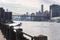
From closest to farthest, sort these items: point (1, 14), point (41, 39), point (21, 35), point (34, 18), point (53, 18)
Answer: point (41, 39)
point (21, 35)
point (1, 14)
point (53, 18)
point (34, 18)

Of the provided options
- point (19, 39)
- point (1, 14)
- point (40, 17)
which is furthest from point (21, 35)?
point (40, 17)

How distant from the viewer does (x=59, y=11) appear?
171250 millimetres

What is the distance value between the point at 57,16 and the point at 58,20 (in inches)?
203

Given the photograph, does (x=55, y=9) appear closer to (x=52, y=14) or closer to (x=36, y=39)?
(x=52, y=14)

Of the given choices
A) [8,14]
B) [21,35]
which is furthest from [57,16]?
[21,35]

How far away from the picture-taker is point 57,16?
16862 cm

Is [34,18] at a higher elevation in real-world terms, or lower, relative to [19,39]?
lower

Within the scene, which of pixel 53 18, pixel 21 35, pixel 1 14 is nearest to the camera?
pixel 21 35

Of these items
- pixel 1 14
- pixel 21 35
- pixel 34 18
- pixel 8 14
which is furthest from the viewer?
pixel 34 18

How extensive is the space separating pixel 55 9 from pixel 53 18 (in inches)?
524

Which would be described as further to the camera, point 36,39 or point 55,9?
point 55,9

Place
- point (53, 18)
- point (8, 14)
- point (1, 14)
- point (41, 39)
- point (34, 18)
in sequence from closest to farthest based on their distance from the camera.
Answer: point (41, 39), point (1, 14), point (8, 14), point (53, 18), point (34, 18)

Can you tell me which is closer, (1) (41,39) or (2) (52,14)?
(1) (41,39)

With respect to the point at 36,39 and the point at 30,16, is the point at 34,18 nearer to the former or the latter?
the point at 30,16
